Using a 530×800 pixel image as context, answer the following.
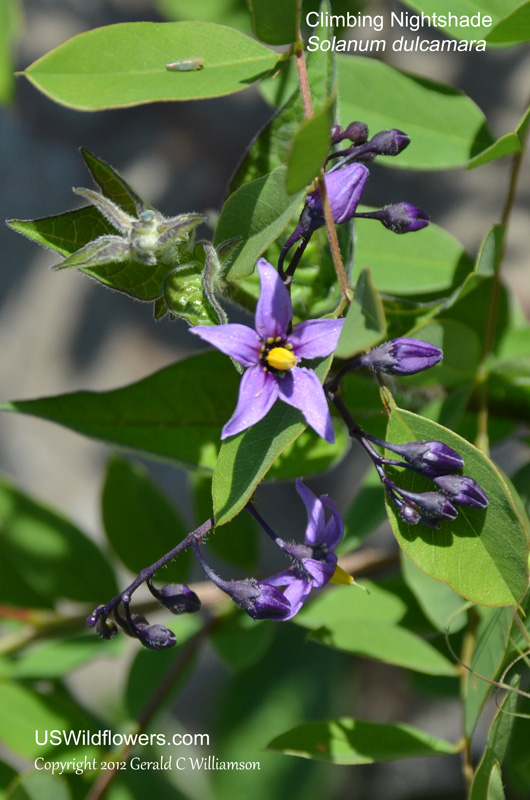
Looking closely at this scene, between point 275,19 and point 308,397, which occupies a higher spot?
point 275,19

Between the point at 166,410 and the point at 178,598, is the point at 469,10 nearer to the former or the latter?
the point at 166,410

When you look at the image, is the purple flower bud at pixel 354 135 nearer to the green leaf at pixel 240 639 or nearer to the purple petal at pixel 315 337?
the purple petal at pixel 315 337

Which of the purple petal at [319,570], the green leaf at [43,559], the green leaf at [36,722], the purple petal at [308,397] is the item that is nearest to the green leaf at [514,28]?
the purple petal at [308,397]

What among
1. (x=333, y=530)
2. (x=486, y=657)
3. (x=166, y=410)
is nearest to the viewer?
(x=333, y=530)

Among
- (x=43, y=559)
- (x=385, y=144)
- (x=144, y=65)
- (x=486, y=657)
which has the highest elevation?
(x=144, y=65)

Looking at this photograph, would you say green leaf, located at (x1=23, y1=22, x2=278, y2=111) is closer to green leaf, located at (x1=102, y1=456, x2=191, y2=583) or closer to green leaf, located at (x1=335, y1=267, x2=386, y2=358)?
green leaf, located at (x1=335, y1=267, x2=386, y2=358)

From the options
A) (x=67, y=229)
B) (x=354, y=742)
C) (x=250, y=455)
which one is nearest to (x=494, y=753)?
(x=354, y=742)
